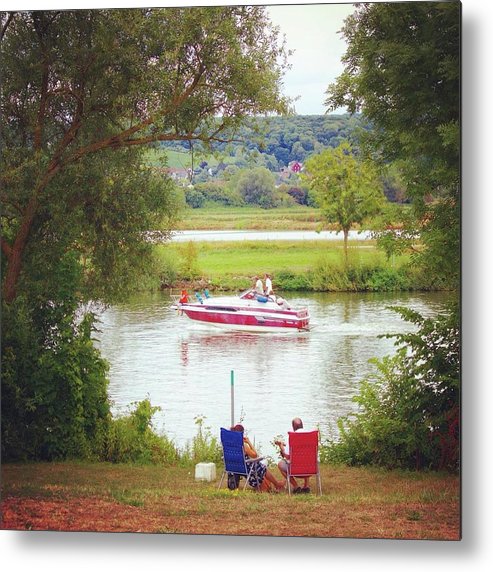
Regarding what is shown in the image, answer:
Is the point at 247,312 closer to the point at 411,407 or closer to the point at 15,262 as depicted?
the point at 411,407

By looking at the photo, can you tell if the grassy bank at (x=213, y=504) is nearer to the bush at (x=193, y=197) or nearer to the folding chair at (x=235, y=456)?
the folding chair at (x=235, y=456)

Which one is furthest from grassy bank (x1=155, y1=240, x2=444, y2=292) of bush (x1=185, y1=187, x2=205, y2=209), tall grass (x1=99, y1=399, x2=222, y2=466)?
tall grass (x1=99, y1=399, x2=222, y2=466)

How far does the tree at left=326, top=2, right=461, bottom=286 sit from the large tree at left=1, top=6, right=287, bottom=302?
2.01ft

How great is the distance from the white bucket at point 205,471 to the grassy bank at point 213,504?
43 millimetres

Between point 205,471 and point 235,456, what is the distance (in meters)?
0.31

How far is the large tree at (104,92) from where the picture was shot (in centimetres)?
908

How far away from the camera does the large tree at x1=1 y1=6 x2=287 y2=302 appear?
29.8ft

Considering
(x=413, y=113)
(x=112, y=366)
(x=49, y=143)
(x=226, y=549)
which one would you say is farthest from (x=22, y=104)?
(x=226, y=549)

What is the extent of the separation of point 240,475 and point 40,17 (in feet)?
11.9

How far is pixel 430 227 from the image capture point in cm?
891

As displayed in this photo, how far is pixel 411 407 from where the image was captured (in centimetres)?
910

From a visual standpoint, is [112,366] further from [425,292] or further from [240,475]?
[425,292]

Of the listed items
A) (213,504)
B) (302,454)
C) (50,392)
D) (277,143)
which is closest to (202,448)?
(213,504)

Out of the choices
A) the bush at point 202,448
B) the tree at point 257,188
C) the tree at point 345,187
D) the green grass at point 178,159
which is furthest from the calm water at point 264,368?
the green grass at point 178,159
